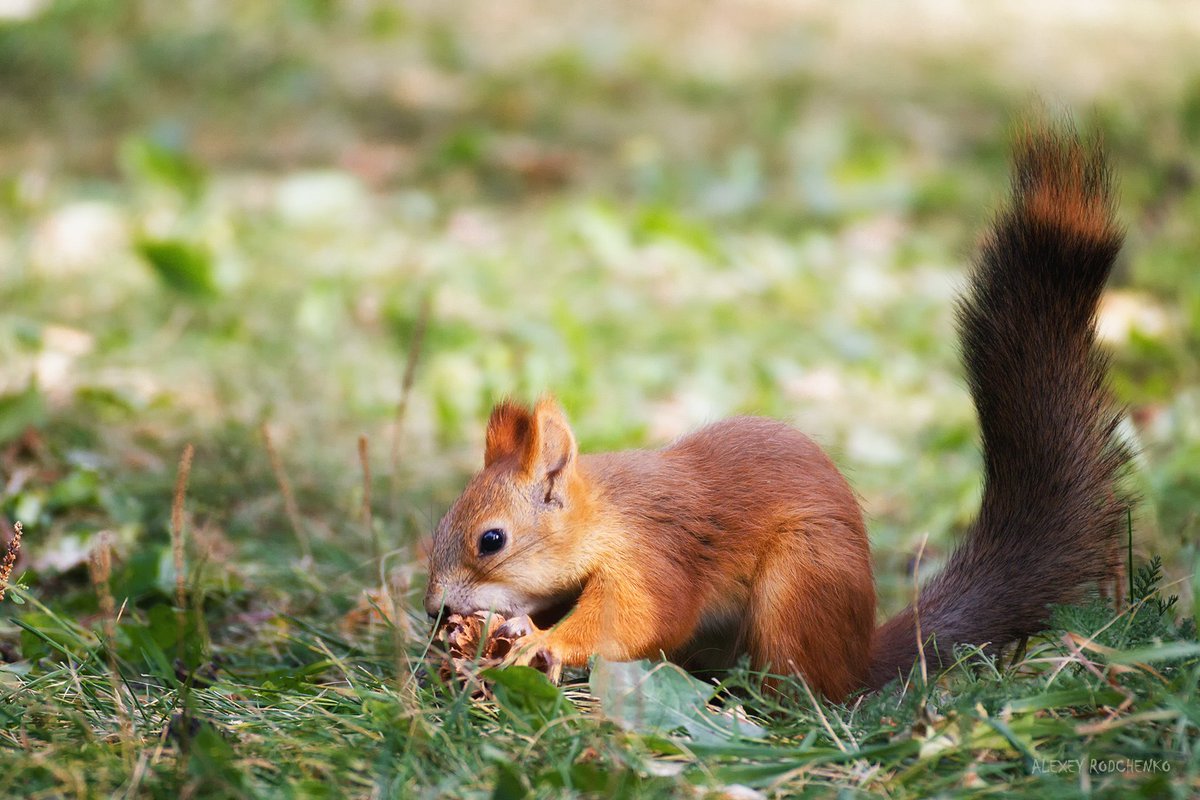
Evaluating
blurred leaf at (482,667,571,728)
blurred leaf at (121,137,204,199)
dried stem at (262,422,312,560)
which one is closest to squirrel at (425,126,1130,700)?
blurred leaf at (482,667,571,728)

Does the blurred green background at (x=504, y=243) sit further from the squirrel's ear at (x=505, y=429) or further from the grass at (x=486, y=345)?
the squirrel's ear at (x=505, y=429)

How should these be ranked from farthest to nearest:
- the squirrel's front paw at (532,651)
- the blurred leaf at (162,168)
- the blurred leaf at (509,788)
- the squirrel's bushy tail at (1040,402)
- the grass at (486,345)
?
the blurred leaf at (162,168) → the squirrel's bushy tail at (1040,402) → the squirrel's front paw at (532,651) → the grass at (486,345) → the blurred leaf at (509,788)

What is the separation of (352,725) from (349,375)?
1945 mm

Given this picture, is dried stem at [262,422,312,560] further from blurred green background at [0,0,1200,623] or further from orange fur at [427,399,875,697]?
orange fur at [427,399,875,697]

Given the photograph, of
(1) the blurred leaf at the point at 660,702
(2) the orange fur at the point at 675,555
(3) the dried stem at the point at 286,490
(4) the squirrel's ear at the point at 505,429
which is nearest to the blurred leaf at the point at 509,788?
(1) the blurred leaf at the point at 660,702

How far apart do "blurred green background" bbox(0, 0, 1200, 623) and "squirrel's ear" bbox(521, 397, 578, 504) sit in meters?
0.30

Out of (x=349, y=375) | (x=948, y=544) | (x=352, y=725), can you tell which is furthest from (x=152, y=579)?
(x=948, y=544)

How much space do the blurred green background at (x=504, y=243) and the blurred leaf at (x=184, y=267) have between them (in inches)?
0.5

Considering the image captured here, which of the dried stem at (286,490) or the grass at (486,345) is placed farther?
the dried stem at (286,490)

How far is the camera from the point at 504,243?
428cm

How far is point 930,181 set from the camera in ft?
15.8

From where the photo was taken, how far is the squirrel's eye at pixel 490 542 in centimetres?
171

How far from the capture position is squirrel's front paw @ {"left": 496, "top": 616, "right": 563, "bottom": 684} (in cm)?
158

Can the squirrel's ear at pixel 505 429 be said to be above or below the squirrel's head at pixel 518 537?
above
